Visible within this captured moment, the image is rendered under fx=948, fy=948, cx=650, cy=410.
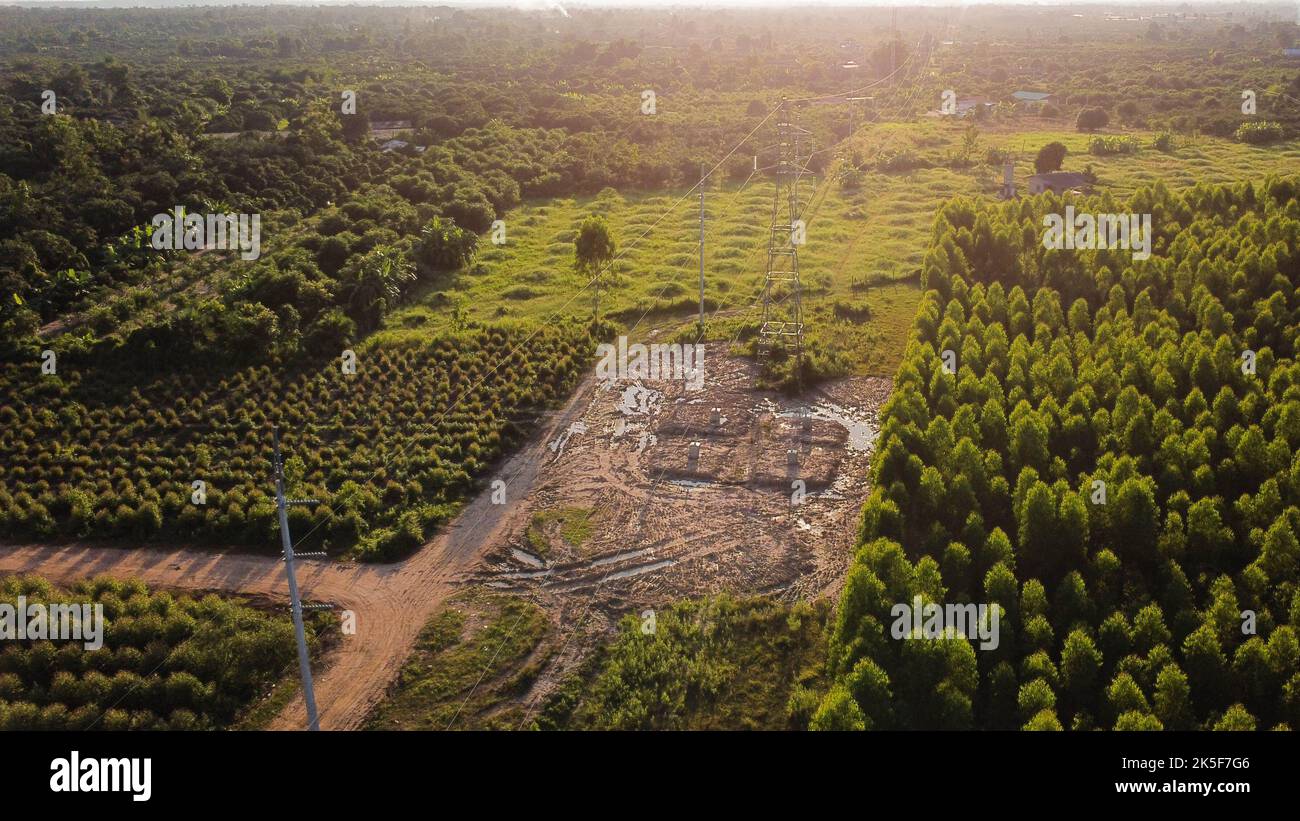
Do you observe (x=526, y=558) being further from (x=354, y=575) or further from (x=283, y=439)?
(x=283, y=439)

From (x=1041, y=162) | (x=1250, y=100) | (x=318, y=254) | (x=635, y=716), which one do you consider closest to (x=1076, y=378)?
(x=635, y=716)

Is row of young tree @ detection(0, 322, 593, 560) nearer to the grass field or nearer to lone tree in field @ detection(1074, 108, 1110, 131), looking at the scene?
the grass field

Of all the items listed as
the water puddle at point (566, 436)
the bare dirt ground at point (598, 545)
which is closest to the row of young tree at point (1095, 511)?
the bare dirt ground at point (598, 545)

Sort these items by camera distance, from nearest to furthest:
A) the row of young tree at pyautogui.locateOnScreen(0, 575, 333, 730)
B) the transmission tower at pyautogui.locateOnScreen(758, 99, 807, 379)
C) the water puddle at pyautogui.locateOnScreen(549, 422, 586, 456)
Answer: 1. the row of young tree at pyautogui.locateOnScreen(0, 575, 333, 730)
2. the water puddle at pyautogui.locateOnScreen(549, 422, 586, 456)
3. the transmission tower at pyautogui.locateOnScreen(758, 99, 807, 379)

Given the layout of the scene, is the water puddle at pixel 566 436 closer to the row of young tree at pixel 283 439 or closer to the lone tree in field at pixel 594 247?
the row of young tree at pixel 283 439

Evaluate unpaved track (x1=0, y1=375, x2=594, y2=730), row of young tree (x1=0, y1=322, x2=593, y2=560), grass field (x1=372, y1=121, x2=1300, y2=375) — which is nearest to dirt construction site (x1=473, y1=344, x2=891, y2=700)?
unpaved track (x1=0, y1=375, x2=594, y2=730)
